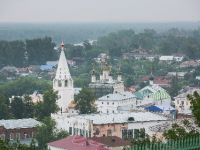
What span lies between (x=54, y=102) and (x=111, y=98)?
→ 5061mm

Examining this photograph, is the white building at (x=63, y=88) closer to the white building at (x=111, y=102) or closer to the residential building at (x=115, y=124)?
the white building at (x=111, y=102)

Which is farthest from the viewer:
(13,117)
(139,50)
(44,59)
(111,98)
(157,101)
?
(139,50)

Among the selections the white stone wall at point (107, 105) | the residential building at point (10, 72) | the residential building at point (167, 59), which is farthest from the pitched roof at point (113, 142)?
the residential building at point (167, 59)

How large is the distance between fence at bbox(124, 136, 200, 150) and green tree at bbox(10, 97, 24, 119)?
28255mm

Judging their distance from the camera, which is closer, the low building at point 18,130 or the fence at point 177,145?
the fence at point 177,145

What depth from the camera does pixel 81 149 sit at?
85.5 feet

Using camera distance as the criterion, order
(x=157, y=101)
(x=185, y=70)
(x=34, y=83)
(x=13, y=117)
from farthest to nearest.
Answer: (x=185, y=70) → (x=34, y=83) → (x=157, y=101) → (x=13, y=117)

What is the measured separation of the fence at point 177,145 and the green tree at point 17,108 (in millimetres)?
28255

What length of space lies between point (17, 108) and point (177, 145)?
28581mm

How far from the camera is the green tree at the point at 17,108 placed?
44188 mm

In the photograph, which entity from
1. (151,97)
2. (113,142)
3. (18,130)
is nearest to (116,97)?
(151,97)

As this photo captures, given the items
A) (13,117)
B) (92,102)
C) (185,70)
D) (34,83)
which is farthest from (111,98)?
Answer: (185,70)

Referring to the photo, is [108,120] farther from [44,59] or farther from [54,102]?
[44,59]

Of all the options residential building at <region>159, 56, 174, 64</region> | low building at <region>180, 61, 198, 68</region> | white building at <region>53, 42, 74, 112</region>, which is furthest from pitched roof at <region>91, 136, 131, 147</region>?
residential building at <region>159, 56, 174, 64</region>
